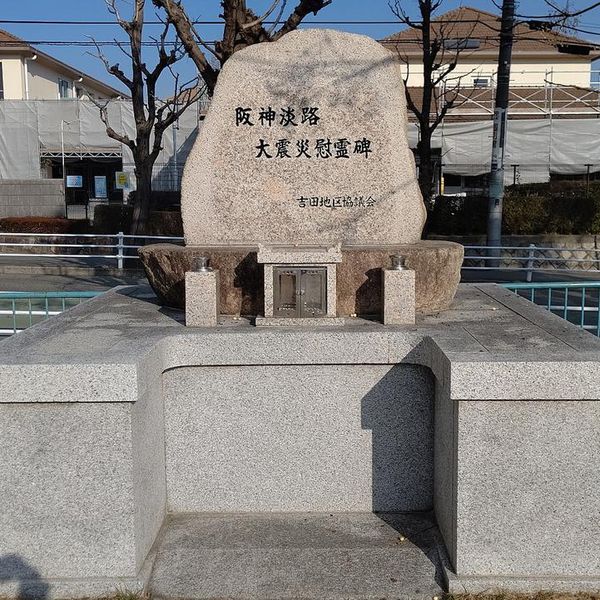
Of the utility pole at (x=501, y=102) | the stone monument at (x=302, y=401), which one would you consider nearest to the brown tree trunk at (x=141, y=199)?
the utility pole at (x=501, y=102)

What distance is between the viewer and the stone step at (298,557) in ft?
12.5

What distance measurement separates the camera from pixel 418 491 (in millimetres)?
4668

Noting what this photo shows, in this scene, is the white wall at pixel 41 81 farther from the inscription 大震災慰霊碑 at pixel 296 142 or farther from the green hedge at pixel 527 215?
the inscription 大震災慰霊碑 at pixel 296 142

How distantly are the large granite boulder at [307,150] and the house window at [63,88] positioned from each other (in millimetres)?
30967

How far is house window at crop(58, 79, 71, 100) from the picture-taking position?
33838 mm

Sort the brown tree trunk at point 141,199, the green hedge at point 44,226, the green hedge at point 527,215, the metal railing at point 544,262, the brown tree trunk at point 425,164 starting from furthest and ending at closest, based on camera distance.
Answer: the green hedge at point 44,226 < the green hedge at point 527,215 < the brown tree trunk at point 141,199 < the brown tree trunk at point 425,164 < the metal railing at point 544,262

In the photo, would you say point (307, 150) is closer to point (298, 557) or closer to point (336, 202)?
point (336, 202)

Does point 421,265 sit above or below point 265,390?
above

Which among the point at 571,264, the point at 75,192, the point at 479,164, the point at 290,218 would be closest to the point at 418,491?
the point at 290,218

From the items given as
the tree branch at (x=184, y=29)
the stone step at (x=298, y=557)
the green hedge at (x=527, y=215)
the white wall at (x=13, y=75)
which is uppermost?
the white wall at (x=13, y=75)

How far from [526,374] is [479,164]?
21714 millimetres

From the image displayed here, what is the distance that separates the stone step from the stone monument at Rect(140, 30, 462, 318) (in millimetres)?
2065

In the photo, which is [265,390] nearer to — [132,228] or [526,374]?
[526,374]

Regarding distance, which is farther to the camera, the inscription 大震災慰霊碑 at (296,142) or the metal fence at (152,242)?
the metal fence at (152,242)
